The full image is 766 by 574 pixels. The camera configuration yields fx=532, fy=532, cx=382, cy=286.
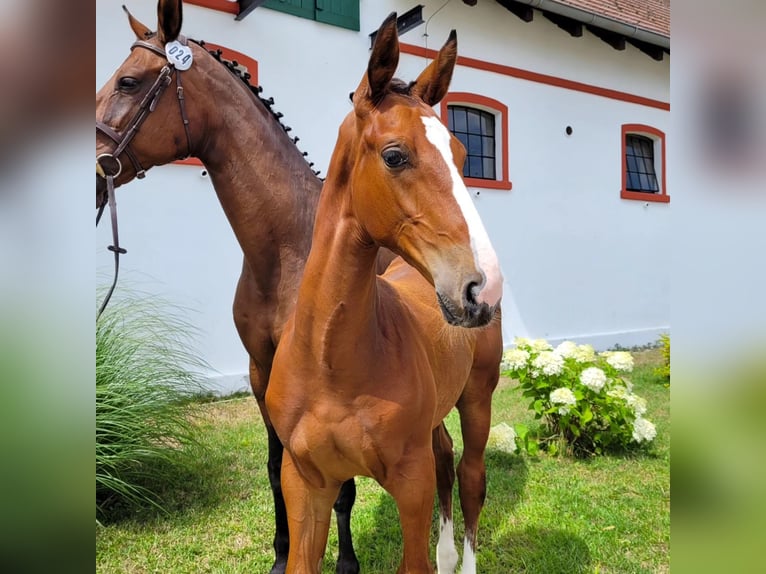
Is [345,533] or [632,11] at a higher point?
[632,11]

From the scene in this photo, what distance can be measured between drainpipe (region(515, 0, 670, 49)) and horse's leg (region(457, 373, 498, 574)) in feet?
21.1

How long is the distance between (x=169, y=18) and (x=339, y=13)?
471cm

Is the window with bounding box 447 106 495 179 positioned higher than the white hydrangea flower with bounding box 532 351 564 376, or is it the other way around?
the window with bounding box 447 106 495 179

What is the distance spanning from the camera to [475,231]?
1200 millimetres

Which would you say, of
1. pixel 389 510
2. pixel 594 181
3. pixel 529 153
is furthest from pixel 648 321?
pixel 389 510

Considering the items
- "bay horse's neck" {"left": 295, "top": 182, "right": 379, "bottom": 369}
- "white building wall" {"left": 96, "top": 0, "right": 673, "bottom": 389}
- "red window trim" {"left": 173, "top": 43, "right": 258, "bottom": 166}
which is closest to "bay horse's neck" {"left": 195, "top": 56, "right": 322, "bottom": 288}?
"bay horse's neck" {"left": 295, "top": 182, "right": 379, "bottom": 369}

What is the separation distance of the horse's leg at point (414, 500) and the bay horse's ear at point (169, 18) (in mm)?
1767

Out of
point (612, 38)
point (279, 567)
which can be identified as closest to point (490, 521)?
point (279, 567)

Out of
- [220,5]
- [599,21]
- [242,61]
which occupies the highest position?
[599,21]

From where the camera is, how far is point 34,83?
0.60 m

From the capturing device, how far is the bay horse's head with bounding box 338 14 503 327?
118 centimetres

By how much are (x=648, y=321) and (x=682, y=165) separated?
32.3ft

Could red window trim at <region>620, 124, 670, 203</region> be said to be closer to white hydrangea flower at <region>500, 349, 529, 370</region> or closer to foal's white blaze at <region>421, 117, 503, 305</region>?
white hydrangea flower at <region>500, 349, 529, 370</region>

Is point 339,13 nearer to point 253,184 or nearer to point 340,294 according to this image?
point 253,184
